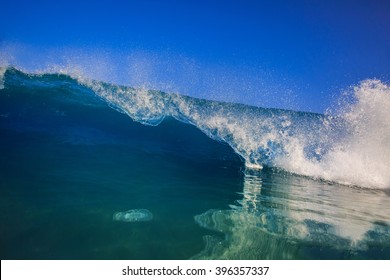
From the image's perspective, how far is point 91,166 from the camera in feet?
17.0

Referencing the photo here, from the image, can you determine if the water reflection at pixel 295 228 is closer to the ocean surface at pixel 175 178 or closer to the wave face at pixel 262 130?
the ocean surface at pixel 175 178

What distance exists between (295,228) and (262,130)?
258 inches

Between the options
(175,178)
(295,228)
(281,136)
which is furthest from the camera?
(281,136)

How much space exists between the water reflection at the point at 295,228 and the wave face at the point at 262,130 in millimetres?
3228

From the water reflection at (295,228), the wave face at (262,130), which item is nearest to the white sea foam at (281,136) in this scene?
the wave face at (262,130)

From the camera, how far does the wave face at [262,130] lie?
27.1 feet

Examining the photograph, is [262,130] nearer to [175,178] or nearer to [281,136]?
[281,136]

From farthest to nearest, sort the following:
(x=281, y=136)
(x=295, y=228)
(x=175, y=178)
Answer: (x=281, y=136) → (x=175, y=178) → (x=295, y=228)

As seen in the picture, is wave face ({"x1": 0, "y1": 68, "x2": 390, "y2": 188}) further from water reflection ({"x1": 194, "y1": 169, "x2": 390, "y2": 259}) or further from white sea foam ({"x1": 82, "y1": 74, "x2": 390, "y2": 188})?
water reflection ({"x1": 194, "y1": 169, "x2": 390, "y2": 259})

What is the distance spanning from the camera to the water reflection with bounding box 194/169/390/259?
8.84ft

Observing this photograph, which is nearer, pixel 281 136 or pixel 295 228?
pixel 295 228

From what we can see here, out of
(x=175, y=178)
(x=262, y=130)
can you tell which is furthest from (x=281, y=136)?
(x=175, y=178)

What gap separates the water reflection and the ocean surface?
0.06ft

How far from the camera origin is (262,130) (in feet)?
31.6
